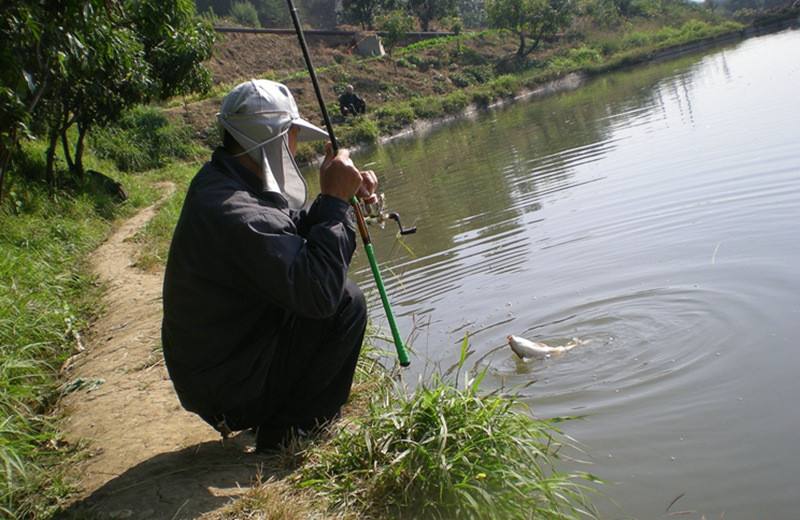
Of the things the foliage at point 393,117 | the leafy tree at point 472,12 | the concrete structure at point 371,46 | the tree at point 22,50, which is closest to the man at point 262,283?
the tree at point 22,50

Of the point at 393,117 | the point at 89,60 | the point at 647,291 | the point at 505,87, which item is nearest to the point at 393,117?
the point at 393,117

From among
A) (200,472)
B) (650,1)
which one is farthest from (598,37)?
(200,472)

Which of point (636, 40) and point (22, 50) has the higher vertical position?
point (22, 50)

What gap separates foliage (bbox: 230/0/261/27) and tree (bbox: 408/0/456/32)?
14.4 meters

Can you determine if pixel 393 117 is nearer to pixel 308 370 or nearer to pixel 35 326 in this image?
pixel 35 326

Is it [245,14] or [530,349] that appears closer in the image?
[530,349]

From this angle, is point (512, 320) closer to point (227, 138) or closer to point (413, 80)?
point (227, 138)

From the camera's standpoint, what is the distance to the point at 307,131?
283 cm

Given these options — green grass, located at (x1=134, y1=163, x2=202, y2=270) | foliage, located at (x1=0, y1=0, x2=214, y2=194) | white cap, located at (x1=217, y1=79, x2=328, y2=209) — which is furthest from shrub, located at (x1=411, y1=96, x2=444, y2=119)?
white cap, located at (x1=217, y1=79, x2=328, y2=209)

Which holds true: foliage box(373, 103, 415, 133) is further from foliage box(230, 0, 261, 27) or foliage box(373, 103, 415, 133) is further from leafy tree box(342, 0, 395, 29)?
Answer: foliage box(230, 0, 261, 27)

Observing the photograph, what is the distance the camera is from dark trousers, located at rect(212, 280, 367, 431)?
2719mm

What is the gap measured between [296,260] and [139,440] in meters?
1.38

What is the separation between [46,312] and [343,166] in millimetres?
3297

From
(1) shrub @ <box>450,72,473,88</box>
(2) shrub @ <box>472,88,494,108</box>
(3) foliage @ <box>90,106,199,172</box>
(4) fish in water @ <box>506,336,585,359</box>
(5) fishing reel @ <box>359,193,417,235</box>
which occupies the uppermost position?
(3) foliage @ <box>90,106,199,172</box>
